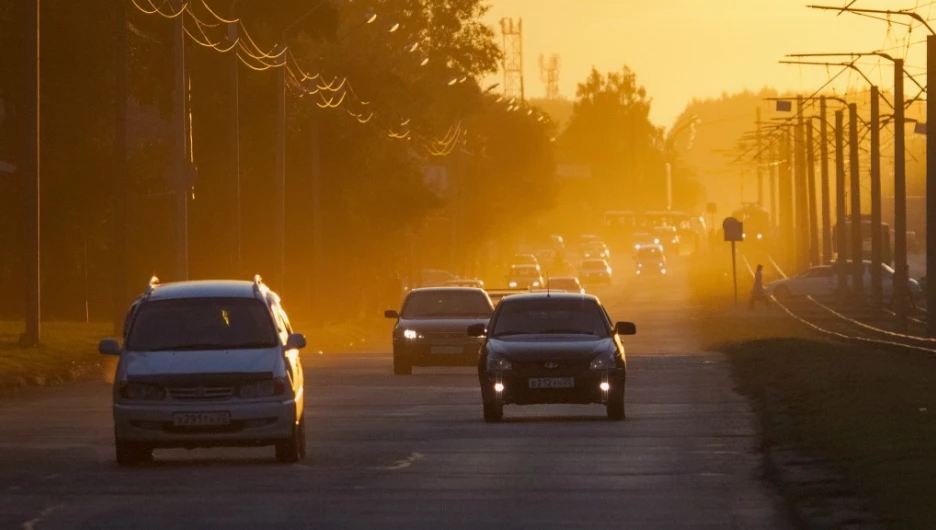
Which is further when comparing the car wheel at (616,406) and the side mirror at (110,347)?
the car wheel at (616,406)

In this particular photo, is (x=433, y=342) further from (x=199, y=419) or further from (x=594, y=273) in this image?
(x=594, y=273)

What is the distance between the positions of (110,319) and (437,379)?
86.3ft

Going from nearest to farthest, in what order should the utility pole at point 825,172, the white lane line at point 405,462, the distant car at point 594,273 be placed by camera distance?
the white lane line at point 405,462, the utility pole at point 825,172, the distant car at point 594,273

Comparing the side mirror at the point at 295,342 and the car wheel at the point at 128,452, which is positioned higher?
the side mirror at the point at 295,342

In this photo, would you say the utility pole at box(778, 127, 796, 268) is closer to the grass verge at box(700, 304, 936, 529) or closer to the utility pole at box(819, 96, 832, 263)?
the utility pole at box(819, 96, 832, 263)

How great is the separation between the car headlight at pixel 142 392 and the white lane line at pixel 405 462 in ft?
7.07

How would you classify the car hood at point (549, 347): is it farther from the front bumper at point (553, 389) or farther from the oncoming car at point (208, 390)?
the oncoming car at point (208, 390)

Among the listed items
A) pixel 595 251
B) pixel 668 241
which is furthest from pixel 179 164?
pixel 668 241

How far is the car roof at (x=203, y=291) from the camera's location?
2019cm

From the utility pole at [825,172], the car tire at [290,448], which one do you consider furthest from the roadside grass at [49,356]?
the utility pole at [825,172]

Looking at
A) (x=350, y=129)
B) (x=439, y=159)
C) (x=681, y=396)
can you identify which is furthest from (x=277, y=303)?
(x=439, y=159)

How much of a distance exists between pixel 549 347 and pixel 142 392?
25.1 feet

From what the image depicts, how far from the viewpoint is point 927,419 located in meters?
20.4

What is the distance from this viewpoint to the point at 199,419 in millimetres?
18938
